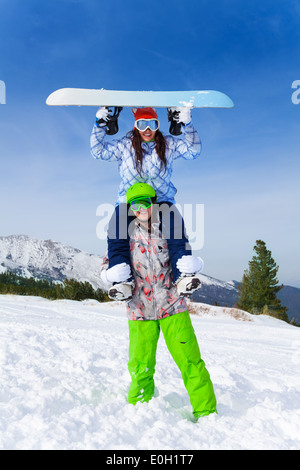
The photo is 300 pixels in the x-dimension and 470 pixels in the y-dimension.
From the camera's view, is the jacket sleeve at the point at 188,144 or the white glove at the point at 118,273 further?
the jacket sleeve at the point at 188,144

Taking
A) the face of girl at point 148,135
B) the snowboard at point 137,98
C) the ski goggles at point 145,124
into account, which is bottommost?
the face of girl at point 148,135

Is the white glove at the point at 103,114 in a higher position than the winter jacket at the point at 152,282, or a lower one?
higher

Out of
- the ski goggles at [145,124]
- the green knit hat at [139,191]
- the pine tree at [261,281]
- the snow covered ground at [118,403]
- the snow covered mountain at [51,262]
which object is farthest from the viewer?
the snow covered mountain at [51,262]

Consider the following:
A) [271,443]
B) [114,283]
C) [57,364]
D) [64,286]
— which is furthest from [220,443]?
[64,286]

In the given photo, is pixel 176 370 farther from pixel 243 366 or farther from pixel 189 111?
pixel 189 111

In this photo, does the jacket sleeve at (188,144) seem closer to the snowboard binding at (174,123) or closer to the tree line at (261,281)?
the snowboard binding at (174,123)

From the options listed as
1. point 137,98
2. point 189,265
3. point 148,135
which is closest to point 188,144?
point 148,135

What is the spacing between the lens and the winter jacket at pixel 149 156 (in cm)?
324

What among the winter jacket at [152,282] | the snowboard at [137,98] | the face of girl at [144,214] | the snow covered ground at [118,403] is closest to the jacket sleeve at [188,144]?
the snowboard at [137,98]

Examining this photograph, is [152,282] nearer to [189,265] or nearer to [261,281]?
[189,265]

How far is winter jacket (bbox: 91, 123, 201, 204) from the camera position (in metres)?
3.24

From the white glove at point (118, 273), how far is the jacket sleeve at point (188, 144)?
1088 mm

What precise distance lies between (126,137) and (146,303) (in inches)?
56.0
